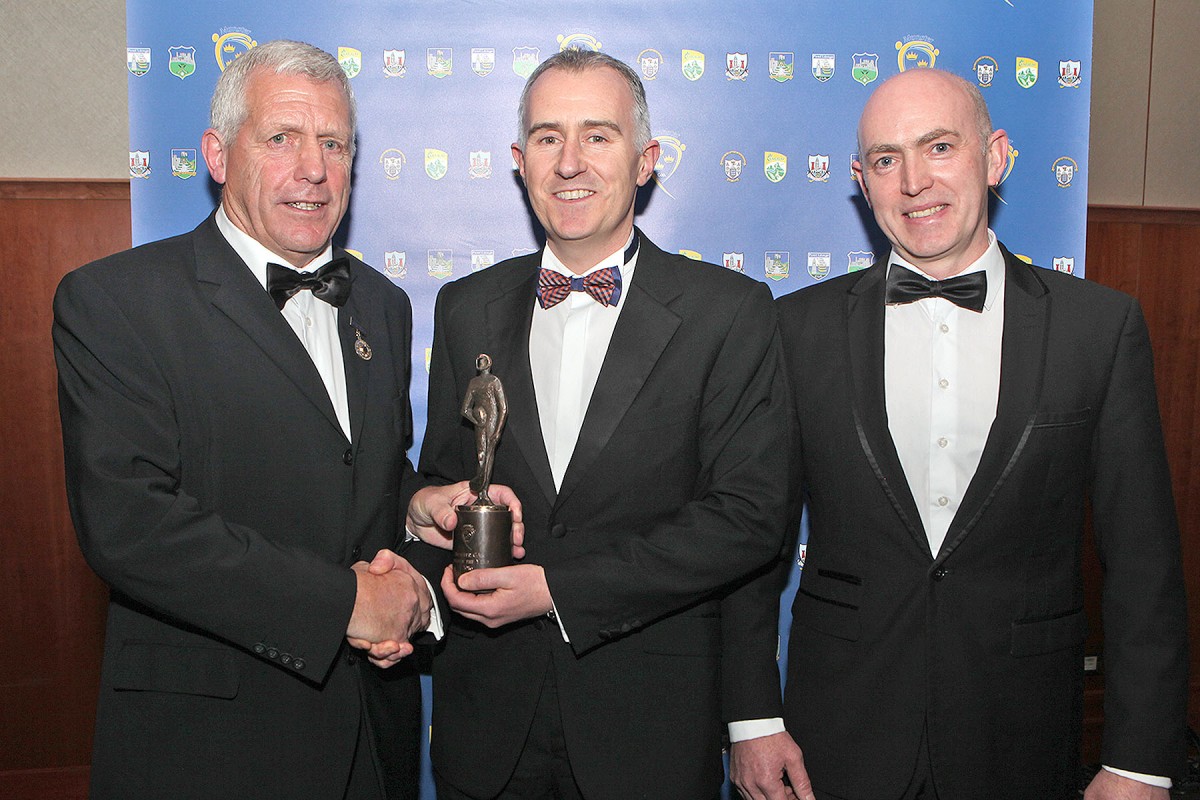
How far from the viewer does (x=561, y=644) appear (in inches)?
98.0

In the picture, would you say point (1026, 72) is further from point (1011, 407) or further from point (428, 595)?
point (428, 595)

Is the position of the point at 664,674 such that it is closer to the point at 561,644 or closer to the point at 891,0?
the point at 561,644

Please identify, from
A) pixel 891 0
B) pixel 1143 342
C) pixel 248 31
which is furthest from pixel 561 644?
pixel 891 0

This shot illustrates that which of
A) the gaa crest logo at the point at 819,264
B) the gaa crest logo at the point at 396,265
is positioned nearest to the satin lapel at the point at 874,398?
the gaa crest logo at the point at 819,264

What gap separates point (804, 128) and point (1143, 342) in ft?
5.11

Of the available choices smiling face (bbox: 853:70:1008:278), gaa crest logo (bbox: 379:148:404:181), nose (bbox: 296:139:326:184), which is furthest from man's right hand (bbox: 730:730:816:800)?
gaa crest logo (bbox: 379:148:404:181)

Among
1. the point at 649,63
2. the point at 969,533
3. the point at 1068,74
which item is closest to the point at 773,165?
the point at 649,63

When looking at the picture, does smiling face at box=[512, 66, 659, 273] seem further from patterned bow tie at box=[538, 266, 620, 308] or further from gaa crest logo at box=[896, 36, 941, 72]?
gaa crest logo at box=[896, 36, 941, 72]

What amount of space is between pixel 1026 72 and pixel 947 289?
159cm

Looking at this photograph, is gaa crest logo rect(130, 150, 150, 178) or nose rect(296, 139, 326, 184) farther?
gaa crest logo rect(130, 150, 150, 178)

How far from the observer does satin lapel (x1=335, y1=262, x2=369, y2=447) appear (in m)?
2.61

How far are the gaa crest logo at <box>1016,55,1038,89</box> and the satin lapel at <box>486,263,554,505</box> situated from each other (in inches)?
86.4

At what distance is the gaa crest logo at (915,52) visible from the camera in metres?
3.66

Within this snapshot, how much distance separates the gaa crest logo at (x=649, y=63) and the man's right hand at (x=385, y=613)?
6.99 feet
